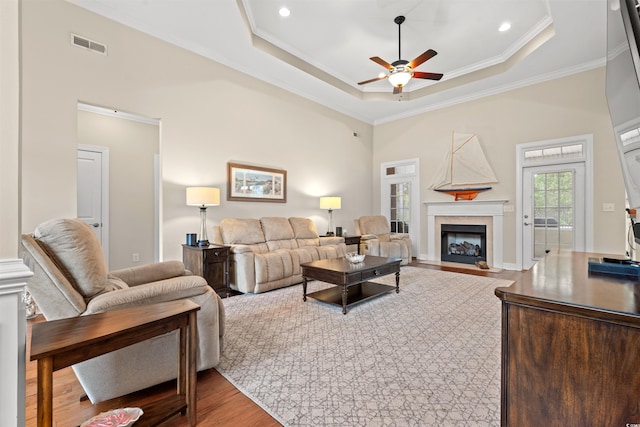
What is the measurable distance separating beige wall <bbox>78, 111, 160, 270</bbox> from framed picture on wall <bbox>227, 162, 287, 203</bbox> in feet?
5.76

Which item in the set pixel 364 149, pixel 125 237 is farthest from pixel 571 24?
pixel 125 237

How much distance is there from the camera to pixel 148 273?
2.30 m

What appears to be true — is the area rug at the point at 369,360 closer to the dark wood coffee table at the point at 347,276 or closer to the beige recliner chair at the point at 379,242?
the dark wood coffee table at the point at 347,276

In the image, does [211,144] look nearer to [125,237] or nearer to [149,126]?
[149,126]

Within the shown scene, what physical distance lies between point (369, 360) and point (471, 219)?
4621 mm

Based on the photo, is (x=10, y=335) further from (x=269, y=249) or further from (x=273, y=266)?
(x=269, y=249)

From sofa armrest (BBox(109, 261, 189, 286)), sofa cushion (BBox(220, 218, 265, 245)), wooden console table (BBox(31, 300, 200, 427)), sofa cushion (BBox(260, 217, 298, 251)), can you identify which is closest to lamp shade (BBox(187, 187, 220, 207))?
sofa cushion (BBox(220, 218, 265, 245))

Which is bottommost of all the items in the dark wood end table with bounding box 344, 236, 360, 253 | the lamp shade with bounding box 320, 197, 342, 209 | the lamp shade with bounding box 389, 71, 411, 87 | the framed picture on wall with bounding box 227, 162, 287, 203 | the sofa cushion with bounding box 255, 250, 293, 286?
the sofa cushion with bounding box 255, 250, 293, 286

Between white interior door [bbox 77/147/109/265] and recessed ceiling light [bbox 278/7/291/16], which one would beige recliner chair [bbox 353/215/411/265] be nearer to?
recessed ceiling light [bbox 278/7/291/16]

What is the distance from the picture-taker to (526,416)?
0.88 meters

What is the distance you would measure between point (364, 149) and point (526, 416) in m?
6.59

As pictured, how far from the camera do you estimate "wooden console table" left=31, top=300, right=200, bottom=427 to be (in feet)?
3.19

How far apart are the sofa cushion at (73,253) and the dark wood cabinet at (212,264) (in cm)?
184

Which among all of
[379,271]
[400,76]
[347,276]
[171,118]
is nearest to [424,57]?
[400,76]
